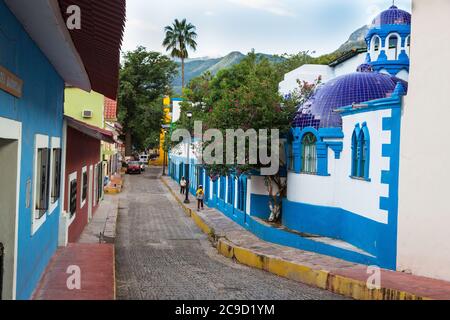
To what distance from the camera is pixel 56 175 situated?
11031 millimetres

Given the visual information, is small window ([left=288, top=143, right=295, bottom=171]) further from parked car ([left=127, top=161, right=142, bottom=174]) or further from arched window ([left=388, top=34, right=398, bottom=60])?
parked car ([left=127, top=161, right=142, bottom=174])

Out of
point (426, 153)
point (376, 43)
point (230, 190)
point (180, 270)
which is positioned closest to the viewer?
point (426, 153)

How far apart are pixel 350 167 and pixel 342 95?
8.54 ft

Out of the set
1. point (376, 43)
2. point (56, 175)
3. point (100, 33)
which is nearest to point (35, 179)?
point (100, 33)

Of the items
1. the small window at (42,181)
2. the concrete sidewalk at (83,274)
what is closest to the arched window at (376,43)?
the concrete sidewalk at (83,274)

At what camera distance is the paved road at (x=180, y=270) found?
10.6 m

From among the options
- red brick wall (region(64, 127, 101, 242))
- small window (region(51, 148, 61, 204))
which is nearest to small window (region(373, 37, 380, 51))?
red brick wall (region(64, 127, 101, 242))

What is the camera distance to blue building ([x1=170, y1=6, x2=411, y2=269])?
477 inches

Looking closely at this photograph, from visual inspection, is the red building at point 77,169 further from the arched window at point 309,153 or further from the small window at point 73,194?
the arched window at point 309,153

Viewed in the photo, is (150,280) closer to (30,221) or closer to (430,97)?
(30,221)

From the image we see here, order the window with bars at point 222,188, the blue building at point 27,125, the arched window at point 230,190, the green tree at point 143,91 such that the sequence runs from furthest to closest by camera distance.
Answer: the green tree at point 143,91 → the window with bars at point 222,188 → the arched window at point 230,190 → the blue building at point 27,125

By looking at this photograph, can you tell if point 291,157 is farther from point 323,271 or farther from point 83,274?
point 83,274

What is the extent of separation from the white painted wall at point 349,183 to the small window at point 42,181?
722 centimetres
